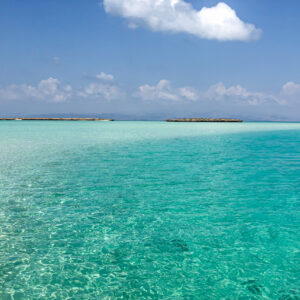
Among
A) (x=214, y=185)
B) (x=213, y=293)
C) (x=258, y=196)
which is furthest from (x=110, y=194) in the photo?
(x=213, y=293)

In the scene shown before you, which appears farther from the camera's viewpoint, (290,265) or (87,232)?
(87,232)

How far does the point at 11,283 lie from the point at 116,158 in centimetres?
1973

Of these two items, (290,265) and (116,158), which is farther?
(116,158)

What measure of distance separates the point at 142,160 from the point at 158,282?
1828 centimetres

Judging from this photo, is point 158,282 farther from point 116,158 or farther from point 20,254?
point 116,158

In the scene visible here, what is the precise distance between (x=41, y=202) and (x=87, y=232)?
4.13 m

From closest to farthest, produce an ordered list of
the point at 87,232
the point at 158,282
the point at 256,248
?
the point at 158,282 → the point at 256,248 → the point at 87,232

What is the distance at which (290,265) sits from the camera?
7398 mm

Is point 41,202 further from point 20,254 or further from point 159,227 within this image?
point 159,227

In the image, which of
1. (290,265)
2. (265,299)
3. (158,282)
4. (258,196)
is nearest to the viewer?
(265,299)

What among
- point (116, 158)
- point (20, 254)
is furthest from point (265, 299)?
point (116, 158)

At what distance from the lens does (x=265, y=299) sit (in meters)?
6.12

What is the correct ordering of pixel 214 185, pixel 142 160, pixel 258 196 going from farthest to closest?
pixel 142 160 < pixel 214 185 < pixel 258 196

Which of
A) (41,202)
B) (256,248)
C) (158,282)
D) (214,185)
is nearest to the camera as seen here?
(158,282)
